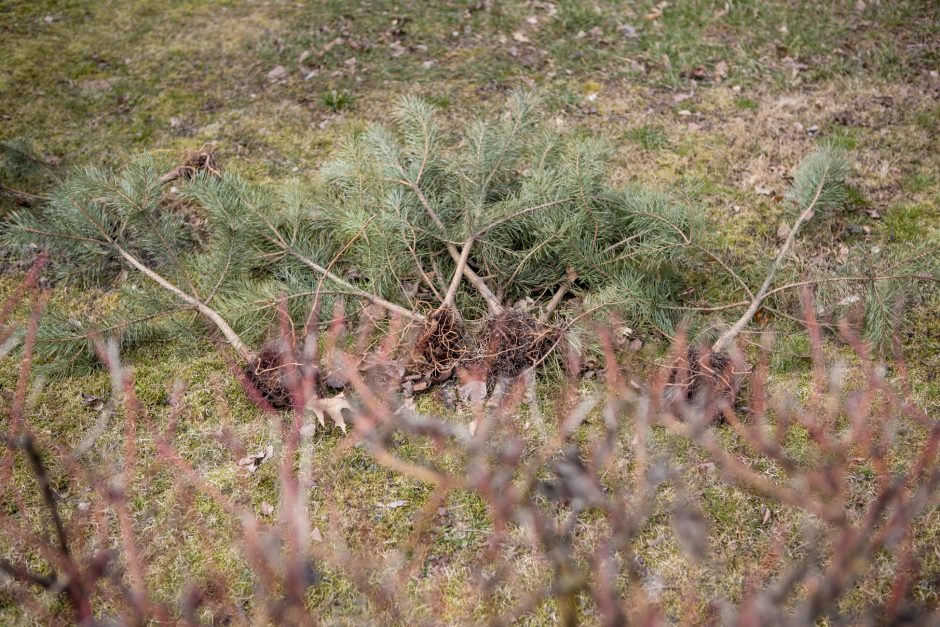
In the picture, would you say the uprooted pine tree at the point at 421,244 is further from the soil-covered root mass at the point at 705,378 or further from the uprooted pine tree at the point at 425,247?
the soil-covered root mass at the point at 705,378

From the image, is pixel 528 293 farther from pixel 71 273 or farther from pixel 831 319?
pixel 71 273

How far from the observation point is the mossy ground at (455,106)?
8.70 feet

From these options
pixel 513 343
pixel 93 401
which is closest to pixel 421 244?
pixel 513 343

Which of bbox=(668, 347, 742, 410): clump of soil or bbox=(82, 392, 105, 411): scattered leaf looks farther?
bbox=(82, 392, 105, 411): scattered leaf

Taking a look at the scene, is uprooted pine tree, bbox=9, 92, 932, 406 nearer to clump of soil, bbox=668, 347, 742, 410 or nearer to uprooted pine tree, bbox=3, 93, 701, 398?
uprooted pine tree, bbox=3, 93, 701, 398

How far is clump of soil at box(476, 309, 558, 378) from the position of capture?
113 inches

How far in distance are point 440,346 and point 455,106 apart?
2.72 meters

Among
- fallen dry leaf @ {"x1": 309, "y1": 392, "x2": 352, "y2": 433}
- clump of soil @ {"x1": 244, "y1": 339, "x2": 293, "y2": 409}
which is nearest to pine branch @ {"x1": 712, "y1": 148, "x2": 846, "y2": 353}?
fallen dry leaf @ {"x1": 309, "y1": 392, "x2": 352, "y2": 433}

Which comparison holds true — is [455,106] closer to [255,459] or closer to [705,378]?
[705,378]

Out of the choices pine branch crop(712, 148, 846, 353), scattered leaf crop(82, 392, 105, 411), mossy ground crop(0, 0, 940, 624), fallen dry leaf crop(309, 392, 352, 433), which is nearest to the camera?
mossy ground crop(0, 0, 940, 624)

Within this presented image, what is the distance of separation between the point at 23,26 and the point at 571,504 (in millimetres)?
6675

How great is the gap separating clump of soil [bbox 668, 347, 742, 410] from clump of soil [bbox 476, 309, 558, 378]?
537mm

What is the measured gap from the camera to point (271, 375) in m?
2.81

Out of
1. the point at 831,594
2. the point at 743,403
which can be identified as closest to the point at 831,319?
the point at 743,403
